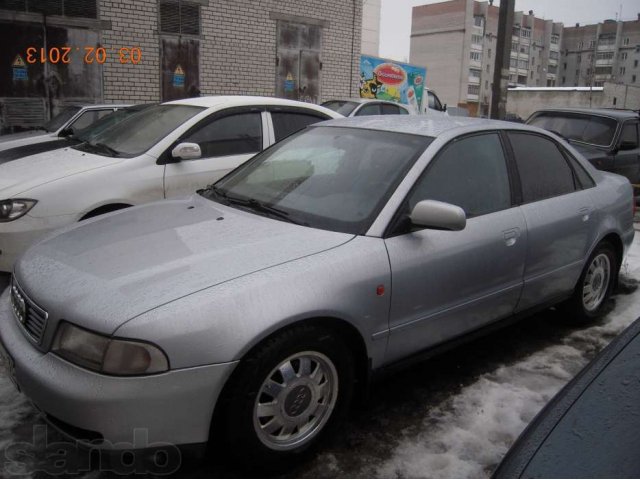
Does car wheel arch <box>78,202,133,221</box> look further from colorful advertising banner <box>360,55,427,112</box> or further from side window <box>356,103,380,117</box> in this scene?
colorful advertising banner <box>360,55,427,112</box>

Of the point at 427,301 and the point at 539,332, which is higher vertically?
the point at 427,301

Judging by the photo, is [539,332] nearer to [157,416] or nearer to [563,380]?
[563,380]

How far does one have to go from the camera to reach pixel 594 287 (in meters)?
4.47

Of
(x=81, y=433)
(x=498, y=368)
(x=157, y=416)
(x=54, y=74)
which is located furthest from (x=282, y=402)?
(x=54, y=74)

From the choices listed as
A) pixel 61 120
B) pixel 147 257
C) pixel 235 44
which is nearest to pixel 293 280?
pixel 147 257

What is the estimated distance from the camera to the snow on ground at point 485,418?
8.76ft

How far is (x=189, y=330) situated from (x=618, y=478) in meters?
1.47

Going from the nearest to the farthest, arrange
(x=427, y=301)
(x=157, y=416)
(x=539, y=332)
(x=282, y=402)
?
1. (x=157, y=416)
2. (x=282, y=402)
3. (x=427, y=301)
4. (x=539, y=332)

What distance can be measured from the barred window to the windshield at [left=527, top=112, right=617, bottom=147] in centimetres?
844

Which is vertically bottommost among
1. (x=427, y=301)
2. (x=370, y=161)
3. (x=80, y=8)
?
(x=427, y=301)

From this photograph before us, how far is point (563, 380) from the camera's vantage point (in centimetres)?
356

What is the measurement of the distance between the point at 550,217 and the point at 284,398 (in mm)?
2252

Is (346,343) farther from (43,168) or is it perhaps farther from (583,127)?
(583,127)

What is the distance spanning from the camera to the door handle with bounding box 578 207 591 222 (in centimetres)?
404
